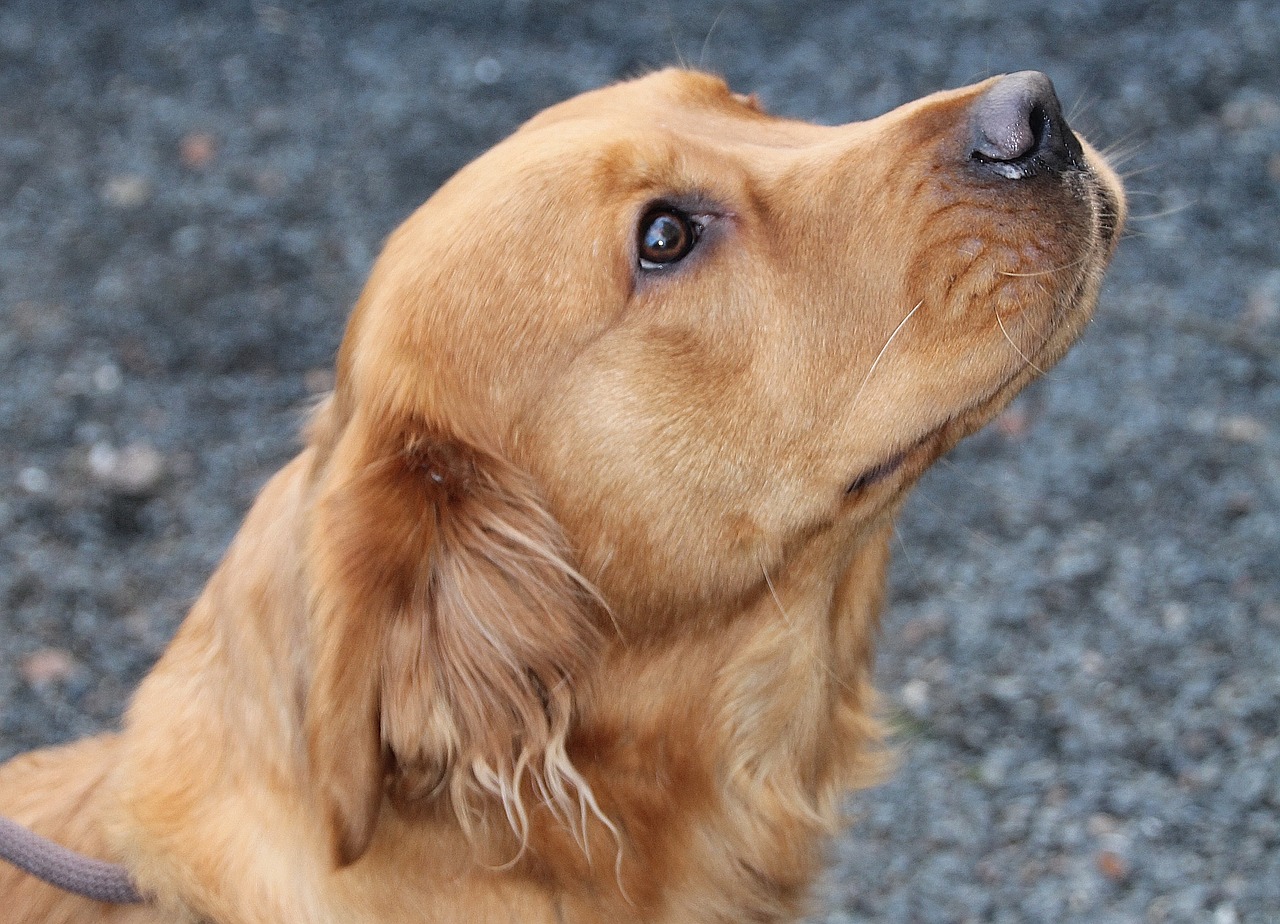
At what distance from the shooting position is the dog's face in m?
2.51

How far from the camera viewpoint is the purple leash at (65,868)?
96.1 inches

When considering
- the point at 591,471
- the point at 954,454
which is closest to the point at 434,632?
the point at 591,471

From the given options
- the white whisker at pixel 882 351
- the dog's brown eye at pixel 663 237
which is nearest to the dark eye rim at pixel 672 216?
the dog's brown eye at pixel 663 237

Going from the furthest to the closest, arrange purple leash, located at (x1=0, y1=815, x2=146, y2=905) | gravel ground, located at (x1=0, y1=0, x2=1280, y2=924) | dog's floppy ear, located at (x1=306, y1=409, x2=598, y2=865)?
gravel ground, located at (x1=0, y1=0, x2=1280, y2=924) → purple leash, located at (x1=0, y1=815, x2=146, y2=905) → dog's floppy ear, located at (x1=306, y1=409, x2=598, y2=865)

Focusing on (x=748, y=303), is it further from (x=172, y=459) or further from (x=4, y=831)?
(x=172, y=459)

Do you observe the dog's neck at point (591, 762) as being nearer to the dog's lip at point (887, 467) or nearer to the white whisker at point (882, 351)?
the dog's lip at point (887, 467)

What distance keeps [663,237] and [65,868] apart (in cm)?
166

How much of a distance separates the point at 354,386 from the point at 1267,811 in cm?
286

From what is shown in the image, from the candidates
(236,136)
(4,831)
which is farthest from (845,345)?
(236,136)

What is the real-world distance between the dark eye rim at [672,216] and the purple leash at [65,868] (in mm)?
1551

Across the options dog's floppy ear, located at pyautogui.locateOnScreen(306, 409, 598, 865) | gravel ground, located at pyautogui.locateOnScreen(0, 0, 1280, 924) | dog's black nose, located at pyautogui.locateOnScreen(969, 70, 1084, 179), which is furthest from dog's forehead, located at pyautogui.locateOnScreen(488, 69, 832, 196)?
gravel ground, located at pyautogui.locateOnScreen(0, 0, 1280, 924)

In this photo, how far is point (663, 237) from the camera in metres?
2.56

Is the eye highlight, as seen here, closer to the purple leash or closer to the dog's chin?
the dog's chin

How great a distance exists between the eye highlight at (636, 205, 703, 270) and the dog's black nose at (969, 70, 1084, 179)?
58cm
